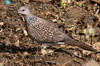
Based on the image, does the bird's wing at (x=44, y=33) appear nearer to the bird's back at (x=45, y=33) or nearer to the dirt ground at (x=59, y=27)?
the bird's back at (x=45, y=33)

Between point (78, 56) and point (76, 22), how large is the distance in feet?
6.25

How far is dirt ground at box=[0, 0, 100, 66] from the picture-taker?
292 inches

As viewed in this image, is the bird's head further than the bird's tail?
Yes

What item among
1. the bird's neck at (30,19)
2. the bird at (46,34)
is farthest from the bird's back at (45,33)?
the bird's neck at (30,19)

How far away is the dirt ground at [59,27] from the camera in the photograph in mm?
7418

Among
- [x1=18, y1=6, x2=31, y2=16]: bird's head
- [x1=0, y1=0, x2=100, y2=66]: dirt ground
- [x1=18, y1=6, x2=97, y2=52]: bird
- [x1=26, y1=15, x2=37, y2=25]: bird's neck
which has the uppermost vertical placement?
[x1=18, y1=6, x2=31, y2=16]: bird's head

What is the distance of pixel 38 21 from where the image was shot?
784cm

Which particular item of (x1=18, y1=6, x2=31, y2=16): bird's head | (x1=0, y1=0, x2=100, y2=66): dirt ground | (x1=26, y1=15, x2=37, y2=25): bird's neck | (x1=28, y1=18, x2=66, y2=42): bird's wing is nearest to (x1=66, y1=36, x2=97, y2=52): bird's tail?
(x1=28, y1=18, x2=66, y2=42): bird's wing

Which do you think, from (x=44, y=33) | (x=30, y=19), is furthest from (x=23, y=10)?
(x=44, y=33)

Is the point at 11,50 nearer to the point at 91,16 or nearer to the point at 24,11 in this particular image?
the point at 24,11

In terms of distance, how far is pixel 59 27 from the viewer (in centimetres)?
915

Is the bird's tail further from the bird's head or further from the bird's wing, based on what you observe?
the bird's head

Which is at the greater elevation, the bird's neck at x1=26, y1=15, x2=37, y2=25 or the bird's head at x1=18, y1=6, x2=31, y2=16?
the bird's head at x1=18, y1=6, x2=31, y2=16

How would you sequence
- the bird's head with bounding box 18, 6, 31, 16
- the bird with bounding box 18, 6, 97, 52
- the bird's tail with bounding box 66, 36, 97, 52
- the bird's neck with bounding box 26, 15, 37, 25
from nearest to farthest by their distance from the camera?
the bird's tail with bounding box 66, 36, 97, 52, the bird with bounding box 18, 6, 97, 52, the bird's neck with bounding box 26, 15, 37, 25, the bird's head with bounding box 18, 6, 31, 16
